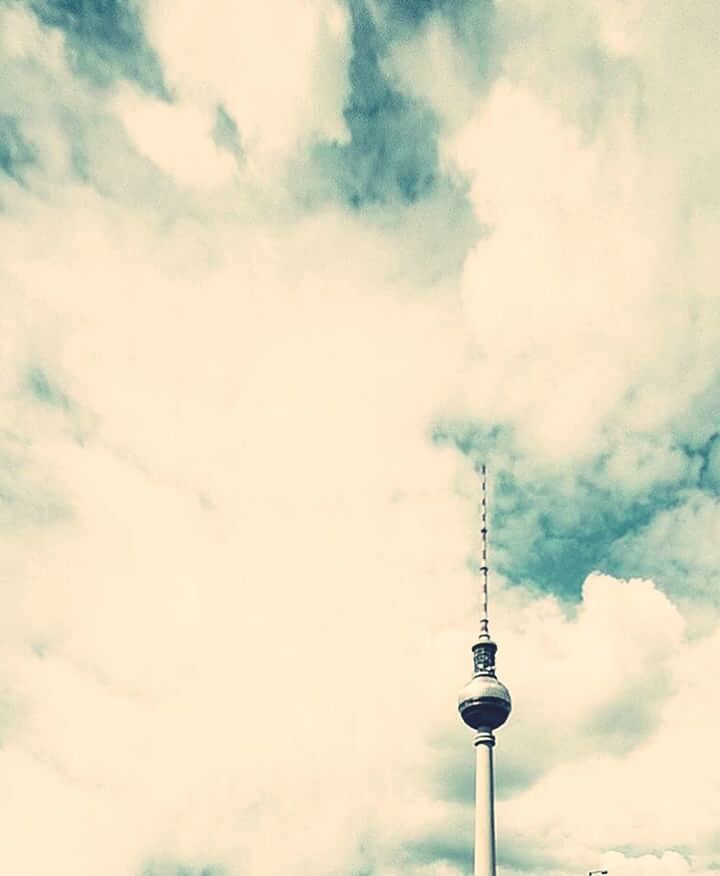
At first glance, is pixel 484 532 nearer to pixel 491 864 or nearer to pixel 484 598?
pixel 484 598

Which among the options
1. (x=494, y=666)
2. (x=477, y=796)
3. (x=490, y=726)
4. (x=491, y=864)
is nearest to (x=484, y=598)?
(x=494, y=666)

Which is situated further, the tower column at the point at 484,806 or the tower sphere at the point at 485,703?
the tower sphere at the point at 485,703

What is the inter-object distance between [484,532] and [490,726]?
34.6 metres

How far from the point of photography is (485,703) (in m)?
158

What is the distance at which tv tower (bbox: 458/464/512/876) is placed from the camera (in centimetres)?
15050

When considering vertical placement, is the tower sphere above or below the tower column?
above

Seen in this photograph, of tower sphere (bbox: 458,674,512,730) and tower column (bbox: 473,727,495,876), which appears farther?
tower sphere (bbox: 458,674,512,730)

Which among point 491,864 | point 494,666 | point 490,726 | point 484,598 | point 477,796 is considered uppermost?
point 484,598

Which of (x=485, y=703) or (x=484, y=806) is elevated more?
(x=485, y=703)

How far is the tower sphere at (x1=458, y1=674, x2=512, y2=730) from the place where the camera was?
158 meters

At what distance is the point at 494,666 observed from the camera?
16400cm

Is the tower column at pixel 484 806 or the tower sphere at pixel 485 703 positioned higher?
the tower sphere at pixel 485 703

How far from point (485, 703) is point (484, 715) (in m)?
2.26

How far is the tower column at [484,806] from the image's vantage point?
147125mm
